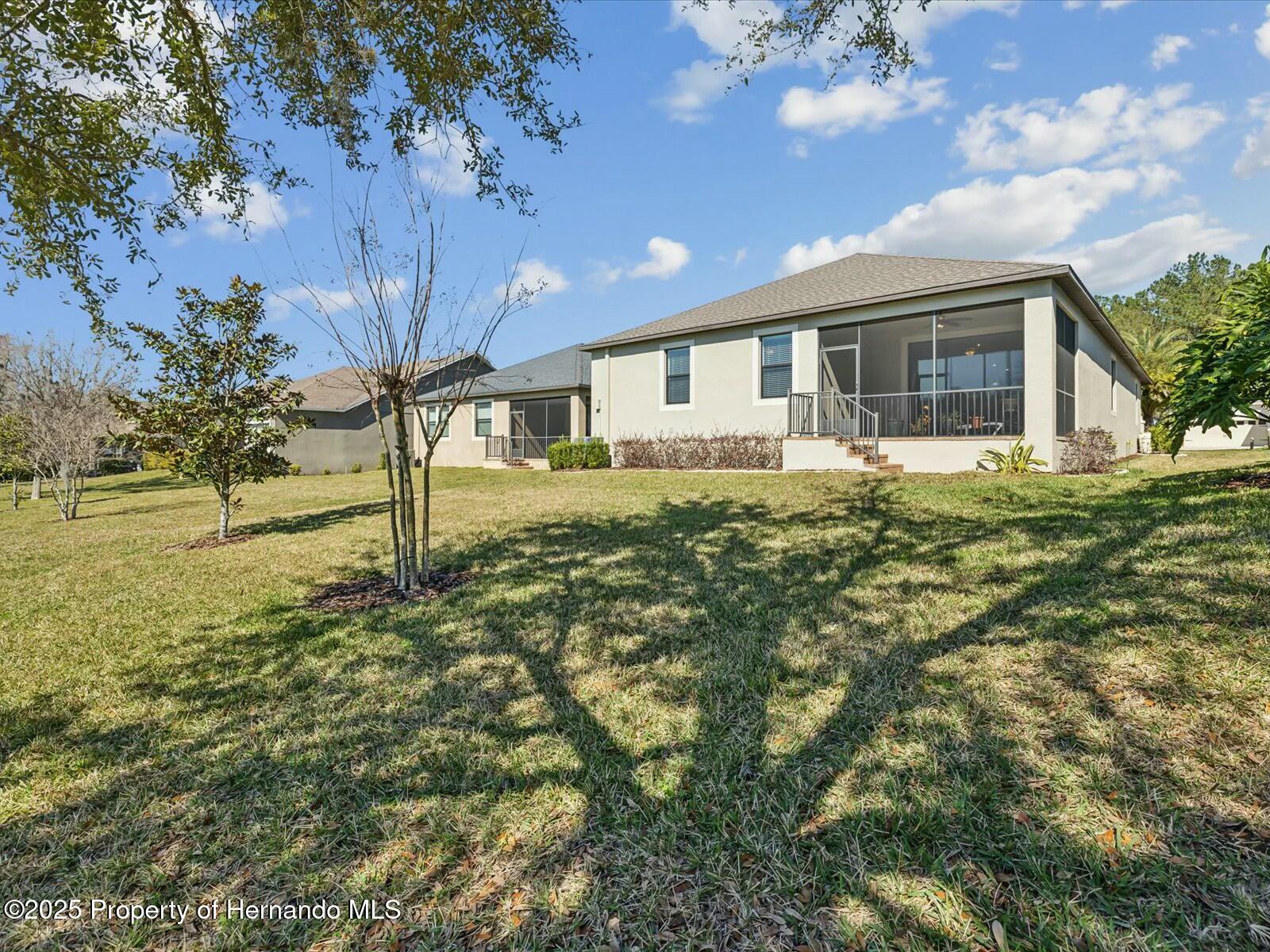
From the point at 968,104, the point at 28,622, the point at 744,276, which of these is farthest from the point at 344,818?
the point at 744,276

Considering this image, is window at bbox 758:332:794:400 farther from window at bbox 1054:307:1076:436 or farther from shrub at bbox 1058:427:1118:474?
shrub at bbox 1058:427:1118:474

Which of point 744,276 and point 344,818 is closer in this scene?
point 344,818

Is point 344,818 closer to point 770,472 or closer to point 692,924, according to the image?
point 692,924

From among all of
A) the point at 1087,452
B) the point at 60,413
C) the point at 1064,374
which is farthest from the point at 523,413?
the point at 1087,452

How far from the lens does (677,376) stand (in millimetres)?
16984

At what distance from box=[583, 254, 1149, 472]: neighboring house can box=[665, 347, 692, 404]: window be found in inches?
1.5

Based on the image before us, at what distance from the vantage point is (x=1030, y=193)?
78.0 ft

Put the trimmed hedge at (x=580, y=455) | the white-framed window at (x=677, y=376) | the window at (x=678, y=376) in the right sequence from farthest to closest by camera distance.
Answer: the trimmed hedge at (x=580, y=455) → the window at (x=678, y=376) → the white-framed window at (x=677, y=376)

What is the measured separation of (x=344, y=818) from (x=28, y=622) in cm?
492

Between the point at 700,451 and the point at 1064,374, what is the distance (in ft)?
28.1

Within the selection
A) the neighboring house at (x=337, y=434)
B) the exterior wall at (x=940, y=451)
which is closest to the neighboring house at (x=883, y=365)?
the exterior wall at (x=940, y=451)

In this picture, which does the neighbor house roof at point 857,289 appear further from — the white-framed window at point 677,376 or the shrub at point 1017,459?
the shrub at point 1017,459

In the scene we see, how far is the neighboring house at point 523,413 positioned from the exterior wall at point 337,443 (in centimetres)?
415

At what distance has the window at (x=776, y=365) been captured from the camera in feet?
48.4
